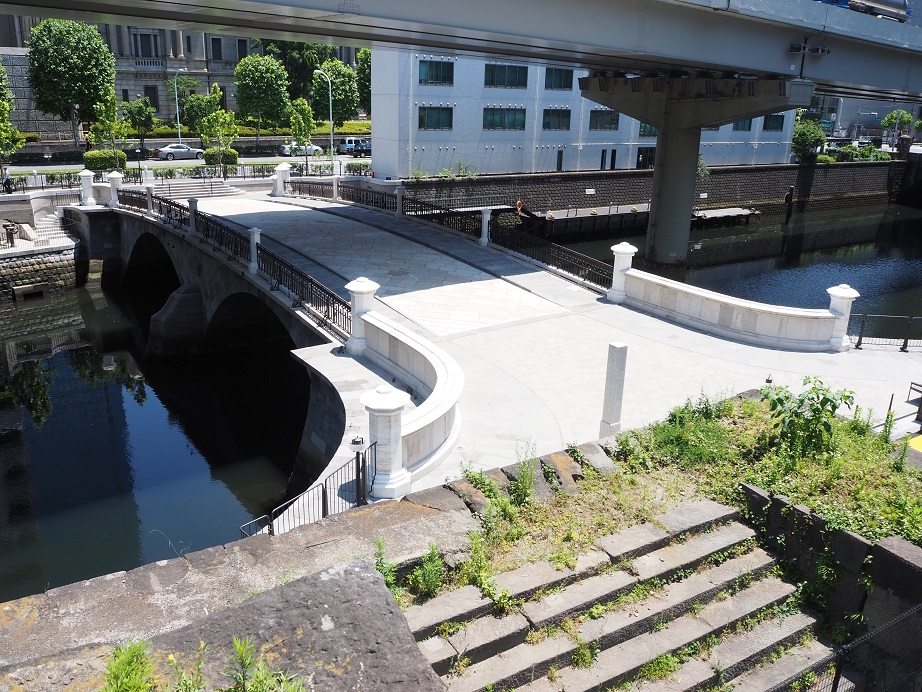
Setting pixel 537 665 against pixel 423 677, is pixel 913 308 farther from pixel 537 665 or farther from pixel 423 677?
pixel 423 677

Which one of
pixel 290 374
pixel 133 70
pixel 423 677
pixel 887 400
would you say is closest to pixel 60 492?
pixel 290 374

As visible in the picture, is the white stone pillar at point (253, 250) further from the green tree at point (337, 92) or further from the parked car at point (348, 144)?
the green tree at point (337, 92)

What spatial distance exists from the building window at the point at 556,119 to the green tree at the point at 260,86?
26.8 meters

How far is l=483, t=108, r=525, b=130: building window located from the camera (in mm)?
51000

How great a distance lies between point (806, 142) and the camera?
67125 mm

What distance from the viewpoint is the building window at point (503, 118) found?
5100 centimetres

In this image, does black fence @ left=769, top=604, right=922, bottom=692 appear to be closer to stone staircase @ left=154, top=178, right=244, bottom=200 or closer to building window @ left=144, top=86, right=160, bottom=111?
stone staircase @ left=154, top=178, right=244, bottom=200

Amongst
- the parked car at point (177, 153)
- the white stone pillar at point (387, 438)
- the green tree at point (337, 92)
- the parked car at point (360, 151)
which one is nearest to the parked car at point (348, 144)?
the parked car at point (360, 151)

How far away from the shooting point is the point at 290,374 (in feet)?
88.7

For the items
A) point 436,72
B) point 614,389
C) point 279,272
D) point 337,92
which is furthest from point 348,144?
point 614,389

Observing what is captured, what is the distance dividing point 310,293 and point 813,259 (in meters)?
38.8

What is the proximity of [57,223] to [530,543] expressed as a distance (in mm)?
37533

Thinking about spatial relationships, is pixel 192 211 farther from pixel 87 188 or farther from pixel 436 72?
pixel 436 72

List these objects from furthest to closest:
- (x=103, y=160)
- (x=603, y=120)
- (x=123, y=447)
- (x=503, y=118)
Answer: (x=603, y=120) < (x=503, y=118) < (x=103, y=160) < (x=123, y=447)
